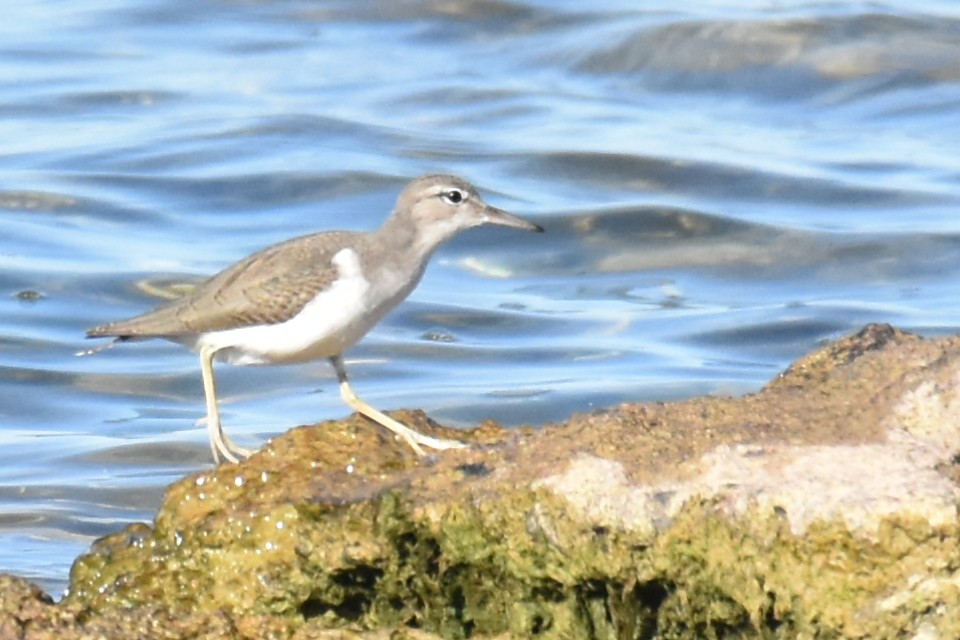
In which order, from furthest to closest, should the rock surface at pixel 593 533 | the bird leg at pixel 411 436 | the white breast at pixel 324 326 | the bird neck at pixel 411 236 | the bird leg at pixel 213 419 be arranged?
the bird neck at pixel 411 236
the bird leg at pixel 213 419
the white breast at pixel 324 326
the bird leg at pixel 411 436
the rock surface at pixel 593 533

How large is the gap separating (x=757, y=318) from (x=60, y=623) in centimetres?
773

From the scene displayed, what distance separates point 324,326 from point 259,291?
1.13 ft

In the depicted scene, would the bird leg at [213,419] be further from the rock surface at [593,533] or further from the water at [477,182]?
the water at [477,182]

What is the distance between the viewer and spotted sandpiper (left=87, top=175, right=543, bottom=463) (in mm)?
6574

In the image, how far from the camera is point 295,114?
1633 cm

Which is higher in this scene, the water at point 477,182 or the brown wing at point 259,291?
the water at point 477,182

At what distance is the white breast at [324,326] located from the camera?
6.54m

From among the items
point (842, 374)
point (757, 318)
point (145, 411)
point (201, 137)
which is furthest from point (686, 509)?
point (201, 137)

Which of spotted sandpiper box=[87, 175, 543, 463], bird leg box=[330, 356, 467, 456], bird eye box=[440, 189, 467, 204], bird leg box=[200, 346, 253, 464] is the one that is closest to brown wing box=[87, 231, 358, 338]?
spotted sandpiper box=[87, 175, 543, 463]

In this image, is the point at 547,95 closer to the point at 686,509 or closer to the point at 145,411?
the point at 145,411

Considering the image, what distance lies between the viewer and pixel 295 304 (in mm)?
6590

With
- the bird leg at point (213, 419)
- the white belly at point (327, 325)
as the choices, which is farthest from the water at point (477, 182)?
the white belly at point (327, 325)

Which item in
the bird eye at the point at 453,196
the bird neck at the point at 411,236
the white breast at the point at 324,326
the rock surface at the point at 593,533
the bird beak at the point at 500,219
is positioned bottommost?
the rock surface at the point at 593,533

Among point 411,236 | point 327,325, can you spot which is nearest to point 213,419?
point 327,325
